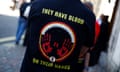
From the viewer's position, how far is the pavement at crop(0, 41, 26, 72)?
7934 mm

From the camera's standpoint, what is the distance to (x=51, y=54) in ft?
9.38

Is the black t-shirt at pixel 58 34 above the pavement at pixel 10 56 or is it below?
above

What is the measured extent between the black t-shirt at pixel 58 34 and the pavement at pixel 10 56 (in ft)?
15.9

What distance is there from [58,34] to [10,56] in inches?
255

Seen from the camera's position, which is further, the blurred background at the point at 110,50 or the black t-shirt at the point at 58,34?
the blurred background at the point at 110,50

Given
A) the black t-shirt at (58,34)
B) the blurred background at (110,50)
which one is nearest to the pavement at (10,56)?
the blurred background at (110,50)

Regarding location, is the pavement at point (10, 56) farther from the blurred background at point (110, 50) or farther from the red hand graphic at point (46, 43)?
the red hand graphic at point (46, 43)

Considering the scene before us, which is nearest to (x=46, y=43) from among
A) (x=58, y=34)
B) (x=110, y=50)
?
(x=58, y=34)

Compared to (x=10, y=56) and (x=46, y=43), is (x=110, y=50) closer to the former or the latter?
(x=10, y=56)

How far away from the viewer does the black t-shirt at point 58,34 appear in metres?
2.81

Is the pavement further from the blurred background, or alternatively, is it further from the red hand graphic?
the red hand graphic

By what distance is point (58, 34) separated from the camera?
282 centimetres

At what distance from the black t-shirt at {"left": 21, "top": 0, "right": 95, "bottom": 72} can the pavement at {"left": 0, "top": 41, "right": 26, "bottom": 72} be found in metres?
4.86

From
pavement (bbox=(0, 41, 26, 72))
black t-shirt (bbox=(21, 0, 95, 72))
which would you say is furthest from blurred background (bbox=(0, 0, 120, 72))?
black t-shirt (bbox=(21, 0, 95, 72))
